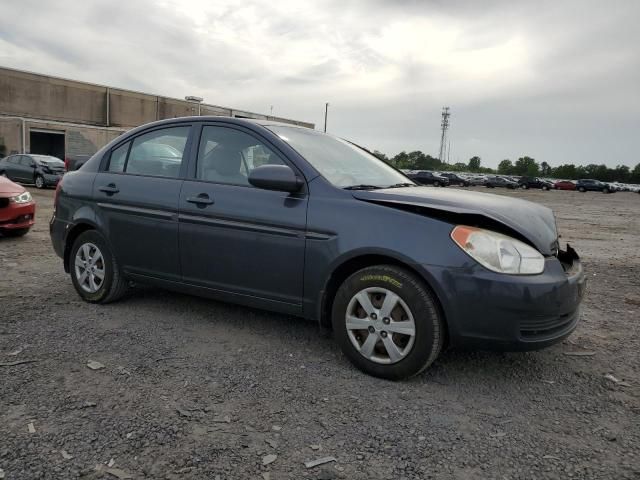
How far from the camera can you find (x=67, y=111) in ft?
172

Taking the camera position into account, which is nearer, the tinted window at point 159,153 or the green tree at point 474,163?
the tinted window at point 159,153

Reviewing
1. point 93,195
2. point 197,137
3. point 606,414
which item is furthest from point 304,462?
point 93,195

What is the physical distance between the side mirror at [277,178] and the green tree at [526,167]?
365 ft

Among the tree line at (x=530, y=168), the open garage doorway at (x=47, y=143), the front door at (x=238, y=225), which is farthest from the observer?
the tree line at (x=530, y=168)

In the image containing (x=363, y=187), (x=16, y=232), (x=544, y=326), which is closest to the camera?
(x=544, y=326)

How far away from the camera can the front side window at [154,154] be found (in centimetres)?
431

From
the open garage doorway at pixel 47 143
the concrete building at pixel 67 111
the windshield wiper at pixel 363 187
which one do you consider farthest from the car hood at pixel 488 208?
the open garage doorway at pixel 47 143

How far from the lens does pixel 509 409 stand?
296cm

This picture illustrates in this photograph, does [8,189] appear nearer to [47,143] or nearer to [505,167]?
[47,143]

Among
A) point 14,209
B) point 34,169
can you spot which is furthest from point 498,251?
point 34,169

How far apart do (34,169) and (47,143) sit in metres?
27.3

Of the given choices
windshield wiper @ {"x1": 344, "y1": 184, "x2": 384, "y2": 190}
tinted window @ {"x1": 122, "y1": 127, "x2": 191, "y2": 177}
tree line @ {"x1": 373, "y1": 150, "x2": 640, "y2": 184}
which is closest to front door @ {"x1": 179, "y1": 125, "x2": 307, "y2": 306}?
tinted window @ {"x1": 122, "y1": 127, "x2": 191, "y2": 177}

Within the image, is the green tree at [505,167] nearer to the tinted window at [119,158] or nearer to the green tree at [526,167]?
the green tree at [526,167]

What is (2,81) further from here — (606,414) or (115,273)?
(606,414)
